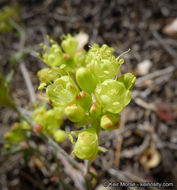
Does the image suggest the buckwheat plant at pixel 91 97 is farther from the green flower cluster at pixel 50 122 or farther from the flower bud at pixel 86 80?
the green flower cluster at pixel 50 122

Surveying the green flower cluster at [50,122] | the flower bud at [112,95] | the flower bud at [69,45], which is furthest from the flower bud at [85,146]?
the flower bud at [69,45]

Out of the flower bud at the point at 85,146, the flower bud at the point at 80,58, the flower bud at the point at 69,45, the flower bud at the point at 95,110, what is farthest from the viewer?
the flower bud at the point at 69,45

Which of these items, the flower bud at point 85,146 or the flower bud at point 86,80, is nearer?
the flower bud at point 85,146

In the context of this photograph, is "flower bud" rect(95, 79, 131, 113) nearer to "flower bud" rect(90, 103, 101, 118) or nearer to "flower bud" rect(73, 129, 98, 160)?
"flower bud" rect(90, 103, 101, 118)

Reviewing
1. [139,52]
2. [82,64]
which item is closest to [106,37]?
[139,52]

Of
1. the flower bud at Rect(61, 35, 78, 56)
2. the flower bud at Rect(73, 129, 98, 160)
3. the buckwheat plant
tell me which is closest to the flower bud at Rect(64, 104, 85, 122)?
the buckwheat plant

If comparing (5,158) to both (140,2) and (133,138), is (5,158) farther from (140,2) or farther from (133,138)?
(140,2)
